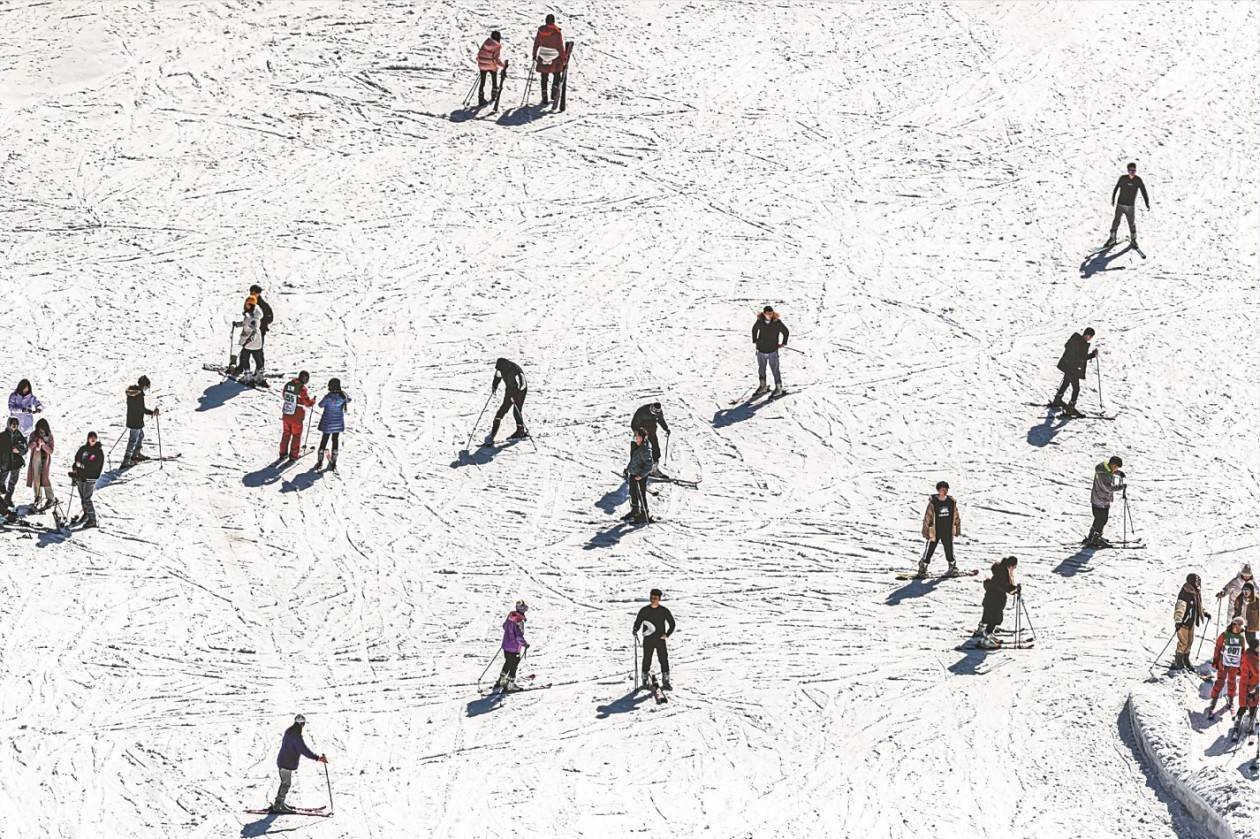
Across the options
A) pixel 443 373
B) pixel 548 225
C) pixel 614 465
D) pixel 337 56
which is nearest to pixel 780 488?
pixel 614 465

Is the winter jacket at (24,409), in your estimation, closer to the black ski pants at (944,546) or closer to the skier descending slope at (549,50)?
the black ski pants at (944,546)

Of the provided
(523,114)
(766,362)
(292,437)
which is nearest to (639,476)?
(766,362)

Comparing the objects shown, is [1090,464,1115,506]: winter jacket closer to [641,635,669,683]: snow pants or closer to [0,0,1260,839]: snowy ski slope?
[0,0,1260,839]: snowy ski slope

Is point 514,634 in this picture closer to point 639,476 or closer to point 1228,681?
point 639,476

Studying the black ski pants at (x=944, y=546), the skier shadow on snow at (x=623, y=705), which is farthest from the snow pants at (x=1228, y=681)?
the skier shadow on snow at (x=623, y=705)

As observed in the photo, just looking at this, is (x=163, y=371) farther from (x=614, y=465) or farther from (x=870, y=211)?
(x=870, y=211)

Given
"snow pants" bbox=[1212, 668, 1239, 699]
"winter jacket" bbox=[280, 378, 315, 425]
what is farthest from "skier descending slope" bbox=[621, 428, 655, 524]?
"snow pants" bbox=[1212, 668, 1239, 699]
